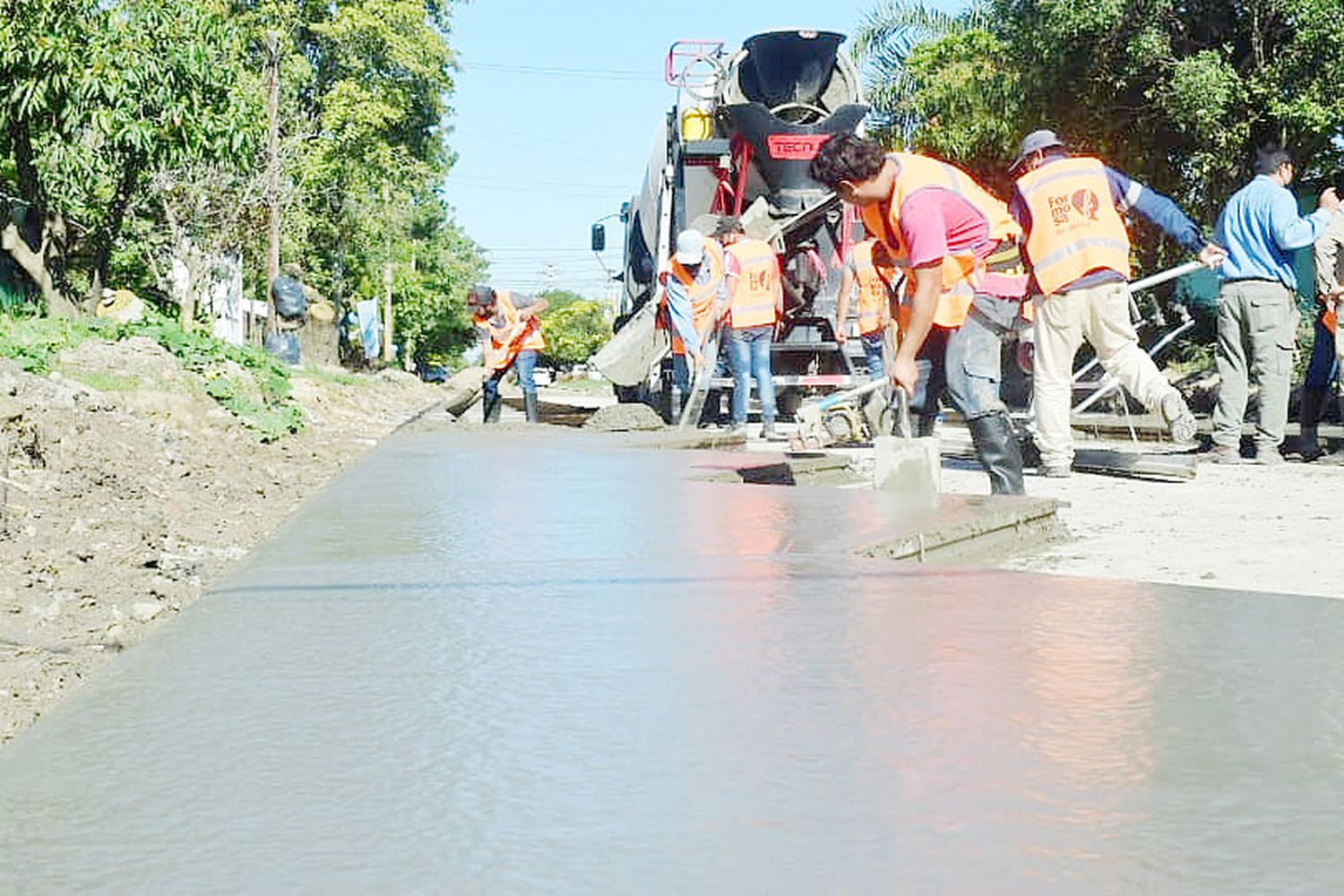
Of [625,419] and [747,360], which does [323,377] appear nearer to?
[625,419]

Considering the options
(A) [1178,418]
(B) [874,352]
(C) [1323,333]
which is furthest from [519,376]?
(A) [1178,418]

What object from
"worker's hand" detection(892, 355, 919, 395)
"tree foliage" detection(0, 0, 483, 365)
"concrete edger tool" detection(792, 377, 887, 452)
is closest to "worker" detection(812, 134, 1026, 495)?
"worker's hand" detection(892, 355, 919, 395)

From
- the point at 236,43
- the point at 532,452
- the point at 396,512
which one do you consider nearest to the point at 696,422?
the point at 532,452

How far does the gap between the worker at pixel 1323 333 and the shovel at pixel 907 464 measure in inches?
156

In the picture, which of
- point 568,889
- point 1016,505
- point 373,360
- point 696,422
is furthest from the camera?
point 373,360

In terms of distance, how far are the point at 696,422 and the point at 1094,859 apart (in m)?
11.5

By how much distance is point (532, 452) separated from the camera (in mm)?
8398

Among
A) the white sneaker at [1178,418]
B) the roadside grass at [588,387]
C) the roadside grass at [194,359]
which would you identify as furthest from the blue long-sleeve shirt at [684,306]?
the roadside grass at [588,387]

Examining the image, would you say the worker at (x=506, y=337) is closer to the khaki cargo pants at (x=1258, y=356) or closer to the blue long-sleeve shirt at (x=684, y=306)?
the blue long-sleeve shirt at (x=684, y=306)

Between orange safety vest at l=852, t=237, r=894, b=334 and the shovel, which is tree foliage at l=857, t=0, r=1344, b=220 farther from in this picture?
the shovel

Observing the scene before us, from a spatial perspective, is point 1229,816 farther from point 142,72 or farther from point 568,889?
point 142,72

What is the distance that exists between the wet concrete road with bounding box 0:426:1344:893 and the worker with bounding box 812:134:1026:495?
2336mm

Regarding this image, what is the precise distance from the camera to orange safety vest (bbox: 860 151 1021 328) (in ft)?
19.9

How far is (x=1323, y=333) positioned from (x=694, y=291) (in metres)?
4.92
